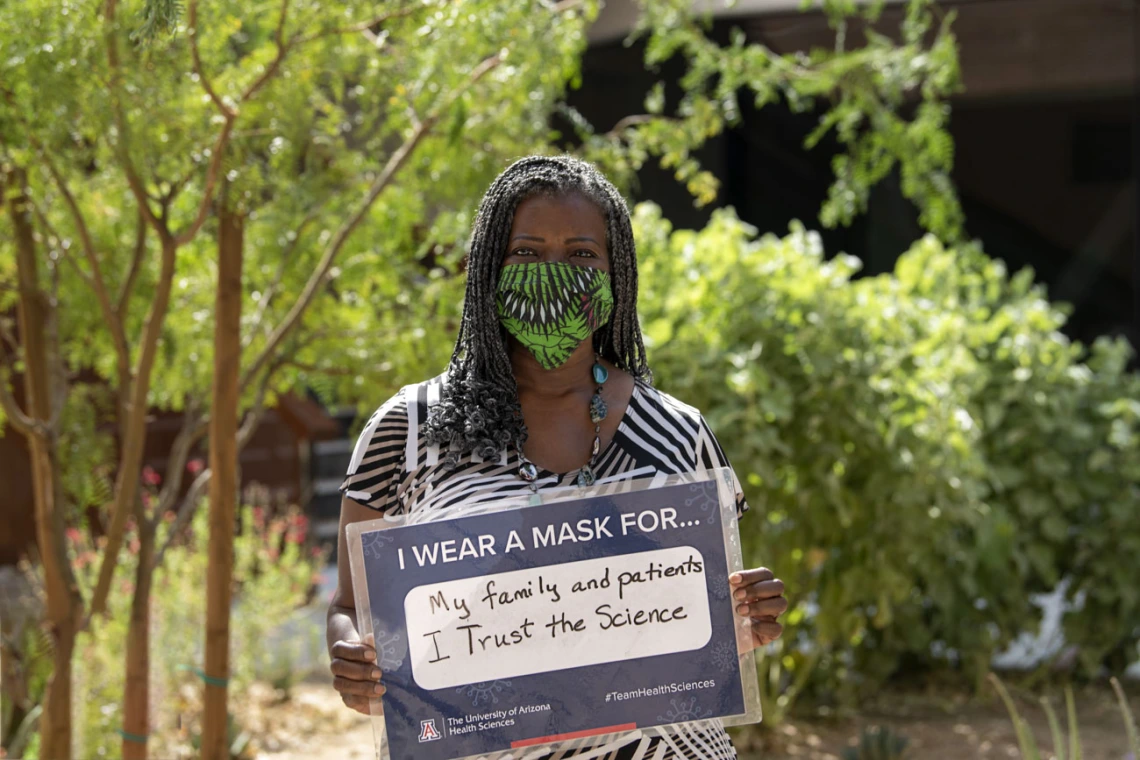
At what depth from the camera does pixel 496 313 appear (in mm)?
1844

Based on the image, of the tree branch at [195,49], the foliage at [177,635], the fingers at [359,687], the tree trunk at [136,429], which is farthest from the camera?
the foliage at [177,635]

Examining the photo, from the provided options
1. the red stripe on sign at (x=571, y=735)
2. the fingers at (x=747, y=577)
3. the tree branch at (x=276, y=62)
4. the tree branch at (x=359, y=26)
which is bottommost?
the red stripe on sign at (x=571, y=735)

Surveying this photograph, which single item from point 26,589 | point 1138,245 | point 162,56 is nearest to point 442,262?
point 162,56

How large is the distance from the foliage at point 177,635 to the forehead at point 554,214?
2.62 m

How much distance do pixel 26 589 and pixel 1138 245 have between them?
25.4ft

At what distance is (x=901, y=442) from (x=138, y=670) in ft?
9.04

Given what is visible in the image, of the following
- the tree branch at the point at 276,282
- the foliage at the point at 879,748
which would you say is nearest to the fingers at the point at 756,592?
the tree branch at the point at 276,282

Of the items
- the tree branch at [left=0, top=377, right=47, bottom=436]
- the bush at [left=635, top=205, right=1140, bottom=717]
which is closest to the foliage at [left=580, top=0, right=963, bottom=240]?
the bush at [left=635, top=205, right=1140, bottom=717]

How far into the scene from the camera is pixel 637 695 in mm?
1671

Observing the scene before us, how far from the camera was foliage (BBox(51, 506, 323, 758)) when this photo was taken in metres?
4.11

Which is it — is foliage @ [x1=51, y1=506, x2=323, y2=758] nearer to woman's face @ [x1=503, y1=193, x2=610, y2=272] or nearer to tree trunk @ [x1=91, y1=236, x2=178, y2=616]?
tree trunk @ [x1=91, y1=236, x2=178, y2=616]

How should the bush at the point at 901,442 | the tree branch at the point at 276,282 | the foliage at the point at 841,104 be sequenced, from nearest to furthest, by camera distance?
1. the tree branch at the point at 276,282
2. the foliage at the point at 841,104
3. the bush at the point at 901,442

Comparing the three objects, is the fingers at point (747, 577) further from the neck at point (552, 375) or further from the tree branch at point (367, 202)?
the tree branch at point (367, 202)

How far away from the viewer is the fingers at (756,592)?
1.69 metres
